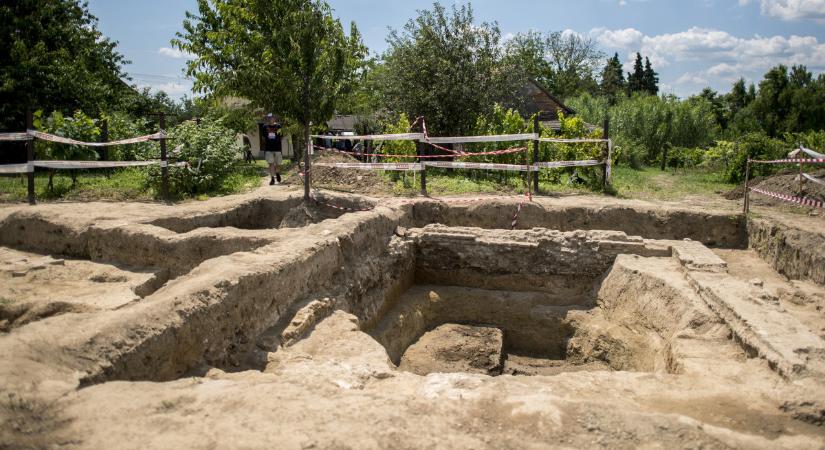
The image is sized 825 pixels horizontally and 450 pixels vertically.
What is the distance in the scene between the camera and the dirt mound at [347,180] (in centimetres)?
1152

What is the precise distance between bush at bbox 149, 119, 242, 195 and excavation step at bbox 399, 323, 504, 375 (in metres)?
6.43

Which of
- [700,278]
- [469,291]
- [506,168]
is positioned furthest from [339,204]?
[700,278]

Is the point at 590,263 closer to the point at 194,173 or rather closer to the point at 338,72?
the point at 338,72

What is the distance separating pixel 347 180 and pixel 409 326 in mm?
5188

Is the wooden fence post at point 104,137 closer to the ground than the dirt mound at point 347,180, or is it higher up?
higher up

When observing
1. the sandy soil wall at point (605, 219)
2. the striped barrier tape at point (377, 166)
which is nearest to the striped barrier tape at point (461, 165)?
the striped barrier tape at point (377, 166)

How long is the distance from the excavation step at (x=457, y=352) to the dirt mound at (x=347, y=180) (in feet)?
13.9

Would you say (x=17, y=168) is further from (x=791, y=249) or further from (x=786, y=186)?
(x=786, y=186)

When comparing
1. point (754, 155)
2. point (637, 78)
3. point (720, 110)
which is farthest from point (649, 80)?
point (754, 155)

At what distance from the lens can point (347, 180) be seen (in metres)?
12.0

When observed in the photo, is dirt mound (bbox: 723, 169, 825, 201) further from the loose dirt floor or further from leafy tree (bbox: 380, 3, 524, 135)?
leafy tree (bbox: 380, 3, 524, 135)

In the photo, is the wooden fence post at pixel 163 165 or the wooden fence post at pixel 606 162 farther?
the wooden fence post at pixel 606 162

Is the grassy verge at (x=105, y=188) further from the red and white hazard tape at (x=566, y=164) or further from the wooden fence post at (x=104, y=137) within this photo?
the red and white hazard tape at (x=566, y=164)

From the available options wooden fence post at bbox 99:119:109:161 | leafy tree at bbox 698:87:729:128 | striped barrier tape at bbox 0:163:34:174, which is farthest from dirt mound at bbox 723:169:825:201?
leafy tree at bbox 698:87:729:128
